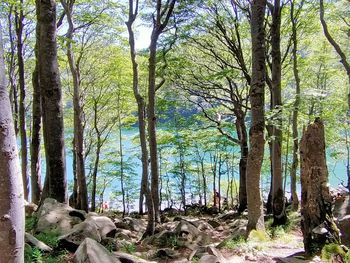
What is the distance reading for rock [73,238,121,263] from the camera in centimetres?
374

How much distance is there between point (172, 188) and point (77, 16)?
15.3 metres

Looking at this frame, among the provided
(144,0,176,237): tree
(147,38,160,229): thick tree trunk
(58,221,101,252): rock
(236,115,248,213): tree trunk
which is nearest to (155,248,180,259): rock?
(58,221,101,252): rock

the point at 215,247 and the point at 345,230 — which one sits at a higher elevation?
the point at 345,230

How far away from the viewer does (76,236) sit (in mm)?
4867

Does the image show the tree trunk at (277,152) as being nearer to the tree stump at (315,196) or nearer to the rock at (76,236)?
the tree stump at (315,196)

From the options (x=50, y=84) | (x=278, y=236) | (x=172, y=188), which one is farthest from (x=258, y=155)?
(x=172, y=188)

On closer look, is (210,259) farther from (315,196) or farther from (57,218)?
(57,218)

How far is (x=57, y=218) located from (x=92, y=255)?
202 centimetres

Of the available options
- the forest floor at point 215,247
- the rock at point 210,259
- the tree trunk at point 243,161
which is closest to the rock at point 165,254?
the forest floor at point 215,247

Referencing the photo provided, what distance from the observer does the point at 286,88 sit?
18.3 metres

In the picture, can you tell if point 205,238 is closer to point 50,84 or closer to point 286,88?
point 50,84

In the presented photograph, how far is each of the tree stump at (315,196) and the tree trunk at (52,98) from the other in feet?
14.1

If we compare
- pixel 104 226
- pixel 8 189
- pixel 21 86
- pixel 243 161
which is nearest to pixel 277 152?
pixel 104 226

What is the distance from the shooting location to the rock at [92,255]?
3.74m
